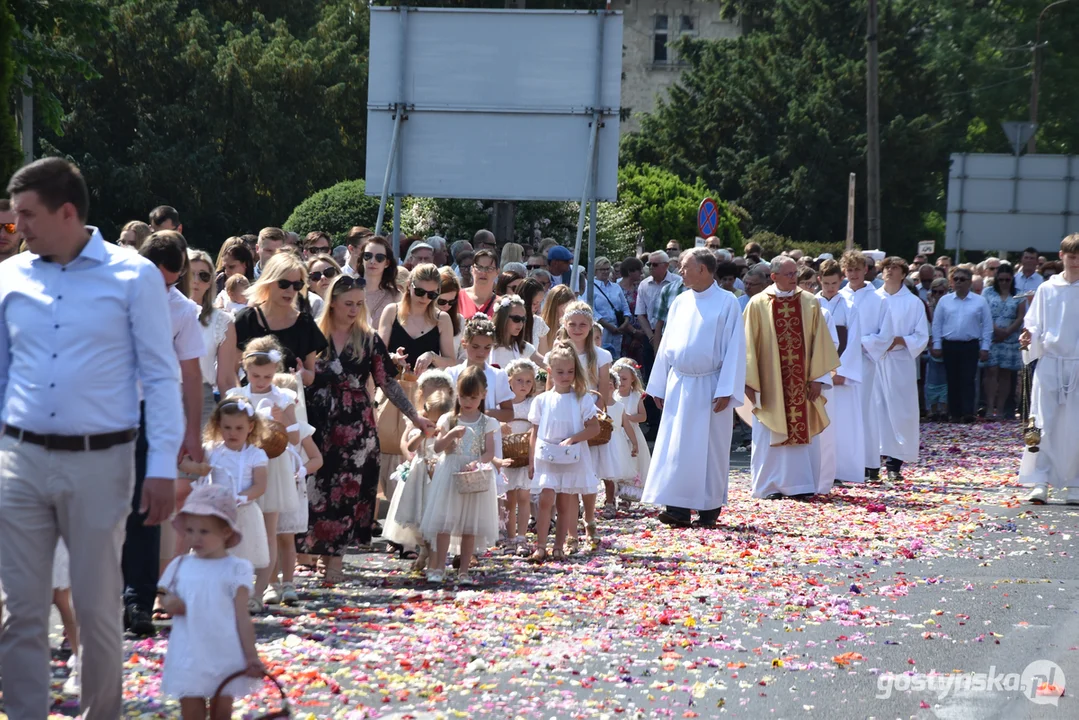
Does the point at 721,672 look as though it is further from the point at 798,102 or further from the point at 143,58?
the point at 798,102

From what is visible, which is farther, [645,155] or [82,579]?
[645,155]

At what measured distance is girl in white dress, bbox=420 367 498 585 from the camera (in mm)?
9406

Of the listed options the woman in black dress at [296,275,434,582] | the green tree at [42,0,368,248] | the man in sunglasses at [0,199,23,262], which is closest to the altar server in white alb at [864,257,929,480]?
the woman in black dress at [296,275,434,582]

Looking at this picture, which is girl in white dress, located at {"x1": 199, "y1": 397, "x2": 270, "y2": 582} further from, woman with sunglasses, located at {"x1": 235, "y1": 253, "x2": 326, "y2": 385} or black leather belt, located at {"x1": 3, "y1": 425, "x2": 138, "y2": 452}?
black leather belt, located at {"x1": 3, "y1": 425, "x2": 138, "y2": 452}

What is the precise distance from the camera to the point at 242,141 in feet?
157

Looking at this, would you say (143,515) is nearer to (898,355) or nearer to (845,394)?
(845,394)

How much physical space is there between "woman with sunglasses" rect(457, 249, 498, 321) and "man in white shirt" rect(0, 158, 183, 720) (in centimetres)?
753

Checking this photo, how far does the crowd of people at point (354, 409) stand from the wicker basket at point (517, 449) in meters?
0.02

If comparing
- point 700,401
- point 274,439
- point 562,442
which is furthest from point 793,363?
point 274,439

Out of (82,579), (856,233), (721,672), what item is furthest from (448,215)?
(856,233)

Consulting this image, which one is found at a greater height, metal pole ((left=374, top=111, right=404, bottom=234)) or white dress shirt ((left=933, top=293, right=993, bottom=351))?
metal pole ((left=374, top=111, right=404, bottom=234))

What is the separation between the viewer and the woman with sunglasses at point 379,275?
1175cm

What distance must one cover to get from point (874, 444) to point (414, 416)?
823cm

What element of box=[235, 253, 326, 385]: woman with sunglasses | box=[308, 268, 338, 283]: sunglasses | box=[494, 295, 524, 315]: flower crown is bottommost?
box=[235, 253, 326, 385]: woman with sunglasses
